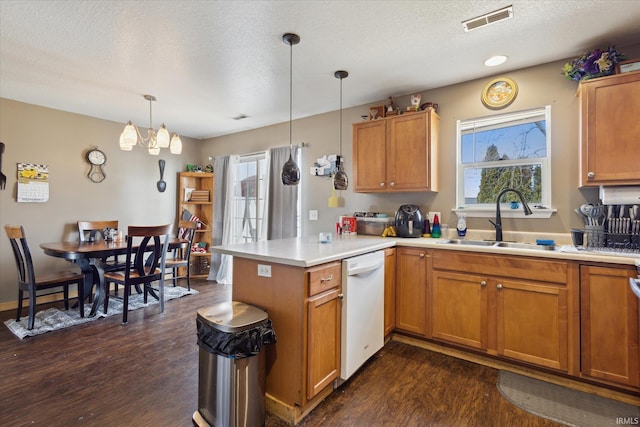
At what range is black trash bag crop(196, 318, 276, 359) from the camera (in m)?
1.51

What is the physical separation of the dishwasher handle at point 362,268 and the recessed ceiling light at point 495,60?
6.34ft

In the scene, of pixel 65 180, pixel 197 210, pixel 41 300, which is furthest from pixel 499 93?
pixel 41 300

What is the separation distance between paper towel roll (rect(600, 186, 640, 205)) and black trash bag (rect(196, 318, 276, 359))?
2570 mm

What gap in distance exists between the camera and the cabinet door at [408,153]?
9.60 ft

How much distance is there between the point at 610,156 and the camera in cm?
215

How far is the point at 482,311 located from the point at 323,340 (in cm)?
131

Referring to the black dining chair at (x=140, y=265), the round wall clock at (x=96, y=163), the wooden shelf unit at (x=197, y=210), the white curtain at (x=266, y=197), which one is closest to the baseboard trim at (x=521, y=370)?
the white curtain at (x=266, y=197)

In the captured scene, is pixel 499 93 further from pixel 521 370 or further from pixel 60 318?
pixel 60 318

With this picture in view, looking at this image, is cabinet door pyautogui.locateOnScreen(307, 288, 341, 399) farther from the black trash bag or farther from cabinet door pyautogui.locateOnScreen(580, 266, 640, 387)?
cabinet door pyautogui.locateOnScreen(580, 266, 640, 387)

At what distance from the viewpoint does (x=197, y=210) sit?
17.9ft

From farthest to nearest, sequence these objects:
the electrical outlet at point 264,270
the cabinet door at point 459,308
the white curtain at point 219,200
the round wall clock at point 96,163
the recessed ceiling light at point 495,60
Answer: the white curtain at point 219,200
the round wall clock at point 96,163
the recessed ceiling light at point 495,60
the cabinet door at point 459,308
the electrical outlet at point 264,270

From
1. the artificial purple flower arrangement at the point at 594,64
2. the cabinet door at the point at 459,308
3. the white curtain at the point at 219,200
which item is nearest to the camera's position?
the artificial purple flower arrangement at the point at 594,64

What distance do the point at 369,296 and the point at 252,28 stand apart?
2.10 meters

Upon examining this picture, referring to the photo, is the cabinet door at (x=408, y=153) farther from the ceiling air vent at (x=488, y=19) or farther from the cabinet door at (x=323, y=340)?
the cabinet door at (x=323, y=340)
